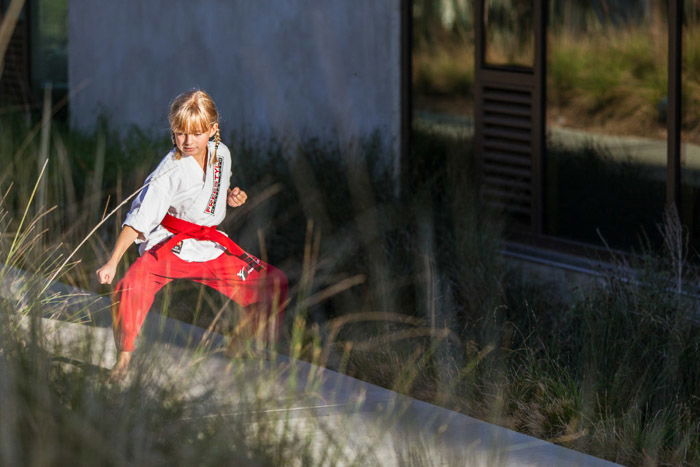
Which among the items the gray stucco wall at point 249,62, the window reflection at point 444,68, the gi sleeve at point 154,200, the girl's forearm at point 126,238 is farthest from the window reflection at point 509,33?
the girl's forearm at point 126,238

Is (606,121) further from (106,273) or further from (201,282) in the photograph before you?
(106,273)

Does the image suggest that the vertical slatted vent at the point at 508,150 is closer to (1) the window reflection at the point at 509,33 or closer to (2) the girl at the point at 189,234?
(1) the window reflection at the point at 509,33

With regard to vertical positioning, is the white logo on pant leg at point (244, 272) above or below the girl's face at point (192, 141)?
below

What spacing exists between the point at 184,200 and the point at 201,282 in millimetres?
388

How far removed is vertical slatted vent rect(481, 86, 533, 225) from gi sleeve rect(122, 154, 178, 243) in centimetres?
326

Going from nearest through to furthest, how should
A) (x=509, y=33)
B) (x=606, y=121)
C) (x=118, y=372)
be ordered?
1. (x=118, y=372)
2. (x=606, y=121)
3. (x=509, y=33)

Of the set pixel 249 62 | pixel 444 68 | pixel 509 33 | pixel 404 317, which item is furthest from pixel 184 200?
pixel 249 62

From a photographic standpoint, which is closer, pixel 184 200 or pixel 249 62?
pixel 184 200

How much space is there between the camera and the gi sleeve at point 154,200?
523 cm

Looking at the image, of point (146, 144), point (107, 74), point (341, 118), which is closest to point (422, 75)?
point (341, 118)

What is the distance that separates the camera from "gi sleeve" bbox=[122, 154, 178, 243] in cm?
523

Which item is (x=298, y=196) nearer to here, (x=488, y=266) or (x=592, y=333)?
(x=488, y=266)

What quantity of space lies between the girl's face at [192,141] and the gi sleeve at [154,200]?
79 millimetres

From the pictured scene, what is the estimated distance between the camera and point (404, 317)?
6539 mm
